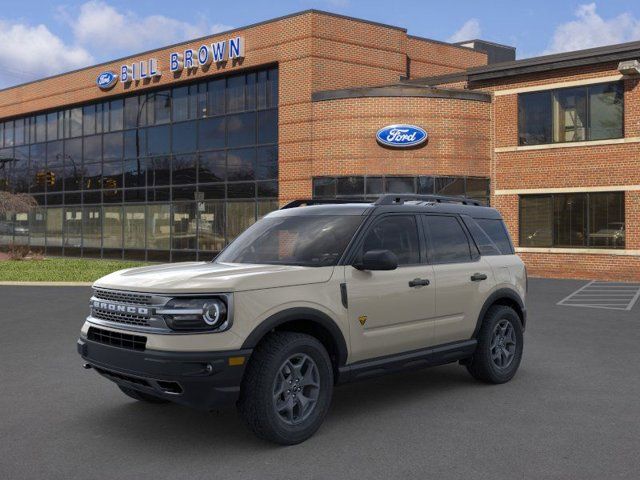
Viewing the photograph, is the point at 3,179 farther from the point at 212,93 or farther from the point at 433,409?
the point at 433,409

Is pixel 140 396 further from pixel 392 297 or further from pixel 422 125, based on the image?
pixel 422 125

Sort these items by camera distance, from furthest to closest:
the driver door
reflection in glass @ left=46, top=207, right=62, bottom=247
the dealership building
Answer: reflection in glass @ left=46, top=207, right=62, bottom=247 < the dealership building < the driver door

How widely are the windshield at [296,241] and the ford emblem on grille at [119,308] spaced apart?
1.32 meters

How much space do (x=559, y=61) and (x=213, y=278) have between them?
20.5 metres

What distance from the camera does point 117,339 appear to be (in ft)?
17.7

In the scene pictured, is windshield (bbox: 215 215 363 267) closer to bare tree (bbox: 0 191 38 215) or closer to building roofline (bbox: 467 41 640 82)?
Answer: building roofline (bbox: 467 41 640 82)

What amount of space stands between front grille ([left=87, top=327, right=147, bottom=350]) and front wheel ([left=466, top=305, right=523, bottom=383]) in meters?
3.58

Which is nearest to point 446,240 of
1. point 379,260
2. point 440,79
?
point 379,260

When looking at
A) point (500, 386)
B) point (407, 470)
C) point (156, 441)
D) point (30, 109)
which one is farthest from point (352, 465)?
point (30, 109)

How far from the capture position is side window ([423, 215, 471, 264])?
6.77 metres

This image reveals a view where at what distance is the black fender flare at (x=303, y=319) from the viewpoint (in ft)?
16.6

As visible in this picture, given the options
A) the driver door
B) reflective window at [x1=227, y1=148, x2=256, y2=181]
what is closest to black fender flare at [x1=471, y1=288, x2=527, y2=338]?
the driver door

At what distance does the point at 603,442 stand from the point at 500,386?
Result: 1.97 meters

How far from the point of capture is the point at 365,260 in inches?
224
